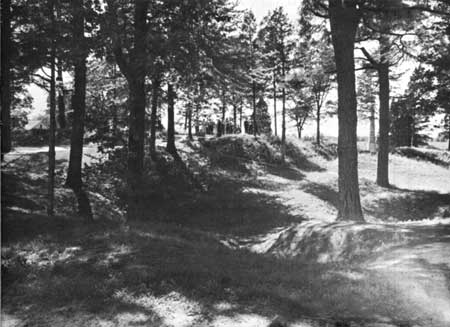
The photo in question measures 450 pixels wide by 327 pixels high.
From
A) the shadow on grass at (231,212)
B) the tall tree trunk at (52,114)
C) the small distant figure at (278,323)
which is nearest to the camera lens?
the small distant figure at (278,323)

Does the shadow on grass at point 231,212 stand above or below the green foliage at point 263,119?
below

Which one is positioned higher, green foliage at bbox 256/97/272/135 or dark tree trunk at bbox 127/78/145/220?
green foliage at bbox 256/97/272/135

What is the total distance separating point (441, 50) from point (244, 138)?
15.2 meters

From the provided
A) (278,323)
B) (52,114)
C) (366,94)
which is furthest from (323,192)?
(366,94)

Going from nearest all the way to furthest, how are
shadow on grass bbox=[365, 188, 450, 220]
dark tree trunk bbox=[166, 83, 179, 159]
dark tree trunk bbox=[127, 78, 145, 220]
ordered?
dark tree trunk bbox=[127, 78, 145, 220] < shadow on grass bbox=[365, 188, 450, 220] < dark tree trunk bbox=[166, 83, 179, 159]

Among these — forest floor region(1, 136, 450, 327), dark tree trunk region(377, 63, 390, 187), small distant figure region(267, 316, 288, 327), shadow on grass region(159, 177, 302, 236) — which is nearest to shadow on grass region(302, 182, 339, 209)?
shadow on grass region(159, 177, 302, 236)

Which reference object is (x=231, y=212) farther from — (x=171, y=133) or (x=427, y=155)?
(x=427, y=155)

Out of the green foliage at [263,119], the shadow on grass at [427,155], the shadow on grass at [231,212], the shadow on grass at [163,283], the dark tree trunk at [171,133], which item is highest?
the green foliage at [263,119]

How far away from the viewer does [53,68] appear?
1188 centimetres

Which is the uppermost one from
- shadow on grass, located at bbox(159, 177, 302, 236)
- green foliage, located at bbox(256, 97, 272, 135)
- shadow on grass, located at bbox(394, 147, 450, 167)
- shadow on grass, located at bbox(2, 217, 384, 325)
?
green foliage, located at bbox(256, 97, 272, 135)

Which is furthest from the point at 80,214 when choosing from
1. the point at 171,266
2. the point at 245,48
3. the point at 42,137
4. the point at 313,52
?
the point at 42,137

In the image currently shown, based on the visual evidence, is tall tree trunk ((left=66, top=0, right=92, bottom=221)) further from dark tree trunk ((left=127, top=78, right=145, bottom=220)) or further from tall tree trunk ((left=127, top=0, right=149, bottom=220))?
tall tree trunk ((left=127, top=0, right=149, bottom=220))

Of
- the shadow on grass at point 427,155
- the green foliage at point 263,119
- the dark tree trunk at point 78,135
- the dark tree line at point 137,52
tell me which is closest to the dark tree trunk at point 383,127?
the dark tree line at point 137,52

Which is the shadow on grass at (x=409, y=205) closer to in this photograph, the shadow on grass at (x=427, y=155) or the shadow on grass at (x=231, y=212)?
the shadow on grass at (x=231, y=212)
